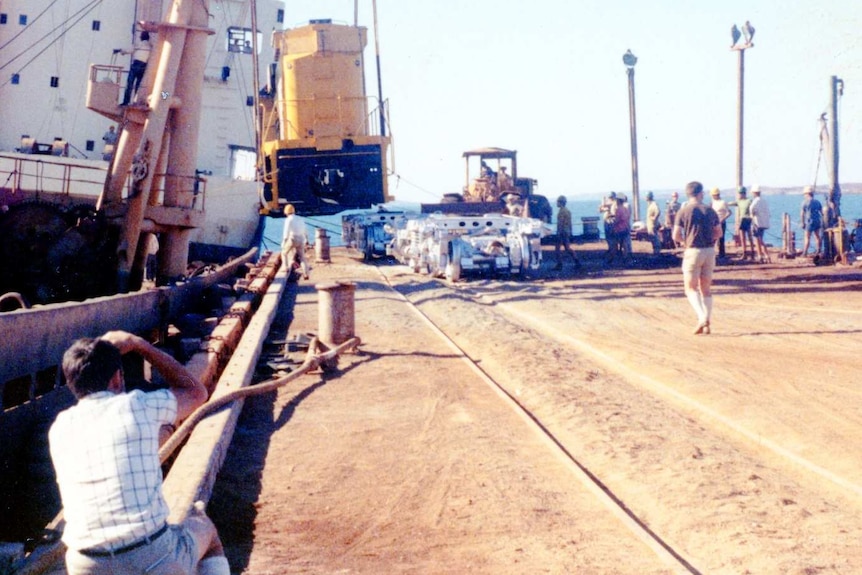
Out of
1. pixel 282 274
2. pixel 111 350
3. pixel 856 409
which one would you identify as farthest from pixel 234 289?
pixel 111 350

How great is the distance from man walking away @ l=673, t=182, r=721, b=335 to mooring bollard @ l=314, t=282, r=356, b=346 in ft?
13.9

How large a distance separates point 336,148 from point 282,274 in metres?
6.05

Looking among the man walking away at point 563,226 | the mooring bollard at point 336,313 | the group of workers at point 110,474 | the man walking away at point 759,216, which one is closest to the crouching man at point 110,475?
the group of workers at point 110,474

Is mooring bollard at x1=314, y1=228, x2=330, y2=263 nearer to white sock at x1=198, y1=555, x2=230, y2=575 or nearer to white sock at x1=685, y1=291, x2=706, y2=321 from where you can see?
white sock at x1=685, y1=291, x2=706, y2=321

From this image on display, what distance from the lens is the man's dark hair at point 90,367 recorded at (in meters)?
3.58

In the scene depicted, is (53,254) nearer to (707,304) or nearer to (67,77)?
(707,304)

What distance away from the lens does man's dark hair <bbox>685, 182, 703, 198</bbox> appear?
1238cm

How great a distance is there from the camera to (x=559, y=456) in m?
6.73

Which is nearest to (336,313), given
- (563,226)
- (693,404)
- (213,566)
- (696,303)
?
(693,404)

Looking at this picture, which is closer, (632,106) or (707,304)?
(707,304)

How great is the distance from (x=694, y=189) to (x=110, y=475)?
33.4ft

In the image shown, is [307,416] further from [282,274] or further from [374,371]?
[282,274]

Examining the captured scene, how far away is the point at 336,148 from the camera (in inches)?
998

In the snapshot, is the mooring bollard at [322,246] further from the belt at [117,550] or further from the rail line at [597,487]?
the belt at [117,550]
